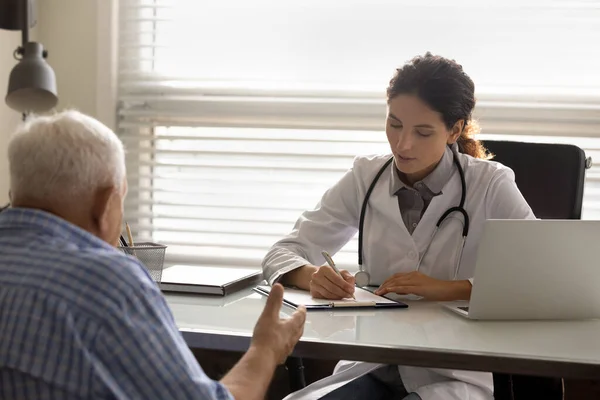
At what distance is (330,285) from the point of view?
1.67 metres

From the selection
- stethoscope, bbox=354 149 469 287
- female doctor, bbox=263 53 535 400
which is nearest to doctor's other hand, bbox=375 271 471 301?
female doctor, bbox=263 53 535 400

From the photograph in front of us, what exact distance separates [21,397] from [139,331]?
0.17 meters

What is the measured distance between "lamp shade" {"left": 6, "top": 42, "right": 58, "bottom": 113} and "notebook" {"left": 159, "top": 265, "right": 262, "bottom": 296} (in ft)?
1.60

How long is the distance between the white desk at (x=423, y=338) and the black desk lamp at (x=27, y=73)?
57 cm

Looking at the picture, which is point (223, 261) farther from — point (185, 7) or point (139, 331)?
point (139, 331)

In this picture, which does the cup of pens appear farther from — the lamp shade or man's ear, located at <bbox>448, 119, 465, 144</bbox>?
man's ear, located at <bbox>448, 119, 465, 144</bbox>

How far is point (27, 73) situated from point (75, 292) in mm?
932

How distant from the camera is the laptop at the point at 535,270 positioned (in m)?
1.48

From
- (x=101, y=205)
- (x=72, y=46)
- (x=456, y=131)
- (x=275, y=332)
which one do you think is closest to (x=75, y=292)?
(x=101, y=205)

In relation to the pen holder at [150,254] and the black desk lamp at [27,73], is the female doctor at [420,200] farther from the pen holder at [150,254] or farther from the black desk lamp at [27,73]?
the black desk lamp at [27,73]

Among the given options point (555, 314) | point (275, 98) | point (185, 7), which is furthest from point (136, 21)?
point (555, 314)

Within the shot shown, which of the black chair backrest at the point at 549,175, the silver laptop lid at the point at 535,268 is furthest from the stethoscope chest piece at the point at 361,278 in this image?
the black chair backrest at the point at 549,175

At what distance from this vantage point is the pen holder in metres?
1.67

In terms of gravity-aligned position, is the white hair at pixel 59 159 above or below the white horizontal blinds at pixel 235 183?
above
